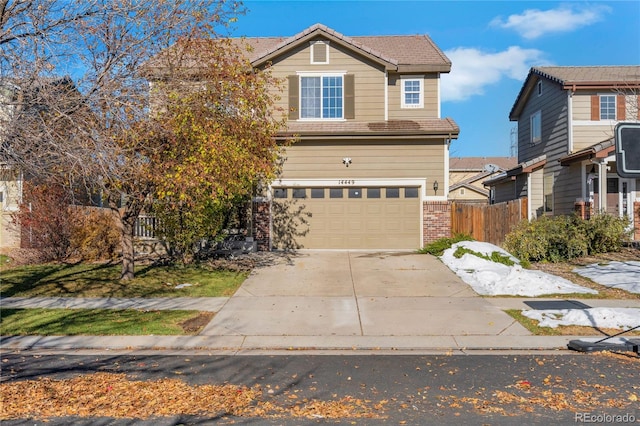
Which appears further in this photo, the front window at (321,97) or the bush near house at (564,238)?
the front window at (321,97)

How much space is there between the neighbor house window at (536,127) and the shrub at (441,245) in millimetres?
9796

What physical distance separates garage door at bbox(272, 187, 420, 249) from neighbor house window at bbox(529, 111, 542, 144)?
9753mm

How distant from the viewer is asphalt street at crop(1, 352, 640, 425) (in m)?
5.20

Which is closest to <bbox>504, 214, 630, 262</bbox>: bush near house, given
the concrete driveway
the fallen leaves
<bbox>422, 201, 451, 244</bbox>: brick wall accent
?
<bbox>422, 201, 451, 244</bbox>: brick wall accent

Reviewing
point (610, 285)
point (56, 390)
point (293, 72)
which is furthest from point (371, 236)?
point (56, 390)

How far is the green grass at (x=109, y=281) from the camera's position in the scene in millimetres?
11914

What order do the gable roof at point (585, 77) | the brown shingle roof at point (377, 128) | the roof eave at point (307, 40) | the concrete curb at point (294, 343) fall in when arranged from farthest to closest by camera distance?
the gable roof at point (585, 77), the roof eave at point (307, 40), the brown shingle roof at point (377, 128), the concrete curb at point (294, 343)

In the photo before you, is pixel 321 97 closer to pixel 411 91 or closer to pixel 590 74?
pixel 411 91

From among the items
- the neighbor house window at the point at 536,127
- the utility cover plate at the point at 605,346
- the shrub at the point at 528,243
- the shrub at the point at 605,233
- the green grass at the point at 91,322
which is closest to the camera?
the utility cover plate at the point at 605,346

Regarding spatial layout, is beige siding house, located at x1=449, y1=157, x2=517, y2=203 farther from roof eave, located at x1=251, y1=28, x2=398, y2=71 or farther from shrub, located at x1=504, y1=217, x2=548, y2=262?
shrub, located at x1=504, y1=217, x2=548, y2=262

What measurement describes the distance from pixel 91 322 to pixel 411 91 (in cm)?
1449

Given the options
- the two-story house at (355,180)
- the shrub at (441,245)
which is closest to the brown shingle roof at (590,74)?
the two-story house at (355,180)

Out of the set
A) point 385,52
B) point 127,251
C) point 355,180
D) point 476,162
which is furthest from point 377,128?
point 476,162

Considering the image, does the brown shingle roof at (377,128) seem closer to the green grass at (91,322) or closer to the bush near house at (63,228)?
the bush near house at (63,228)
